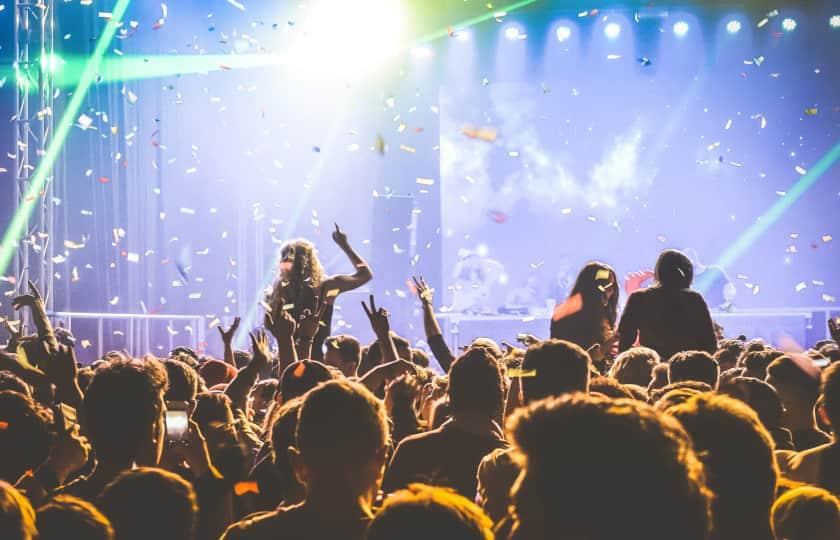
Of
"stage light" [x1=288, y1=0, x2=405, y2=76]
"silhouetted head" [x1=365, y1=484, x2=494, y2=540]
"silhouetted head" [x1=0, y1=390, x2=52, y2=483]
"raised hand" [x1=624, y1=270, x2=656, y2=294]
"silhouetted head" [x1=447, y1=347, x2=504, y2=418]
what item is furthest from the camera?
"raised hand" [x1=624, y1=270, x2=656, y2=294]

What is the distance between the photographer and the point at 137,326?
11445 mm

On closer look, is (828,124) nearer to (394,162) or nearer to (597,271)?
(394,162)

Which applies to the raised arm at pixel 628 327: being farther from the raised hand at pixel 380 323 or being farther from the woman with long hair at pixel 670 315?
the raised hand at pixel 380 323

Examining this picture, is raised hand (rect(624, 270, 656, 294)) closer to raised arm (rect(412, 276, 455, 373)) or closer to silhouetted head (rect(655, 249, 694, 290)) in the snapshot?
silhouetted head (rect(655, 249, 694, 290))

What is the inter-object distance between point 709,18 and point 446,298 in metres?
6.85

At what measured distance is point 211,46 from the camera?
13852 millimetres

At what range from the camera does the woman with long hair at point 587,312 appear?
4848 mm

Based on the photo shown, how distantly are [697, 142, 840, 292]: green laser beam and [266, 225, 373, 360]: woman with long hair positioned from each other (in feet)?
39.5

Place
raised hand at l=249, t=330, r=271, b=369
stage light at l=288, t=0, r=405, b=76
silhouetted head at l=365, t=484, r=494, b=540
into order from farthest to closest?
1. stage light at l=288, t=0, r=405, b=76
2. raised hand at l=249, t=330, r=271, b=369
3. silhouetted head at l=365, t=484, r=494, b=540

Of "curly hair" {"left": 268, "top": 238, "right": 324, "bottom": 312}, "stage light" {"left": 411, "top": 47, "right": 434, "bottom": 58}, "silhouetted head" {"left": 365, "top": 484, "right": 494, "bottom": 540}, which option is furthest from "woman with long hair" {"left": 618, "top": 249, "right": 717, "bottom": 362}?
"stage light" {"left": 411, "top": 47, "right": 434, "bottom": 58}

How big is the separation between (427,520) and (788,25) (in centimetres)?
1595

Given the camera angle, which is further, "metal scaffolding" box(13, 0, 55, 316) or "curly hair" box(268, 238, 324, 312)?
"metal scaffolding" box(13, 0, 55, 316)

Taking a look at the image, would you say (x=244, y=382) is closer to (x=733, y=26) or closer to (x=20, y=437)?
(x=20, y=437)

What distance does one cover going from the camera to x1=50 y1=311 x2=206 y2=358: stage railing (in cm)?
1062
